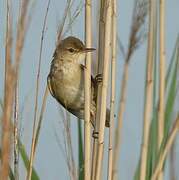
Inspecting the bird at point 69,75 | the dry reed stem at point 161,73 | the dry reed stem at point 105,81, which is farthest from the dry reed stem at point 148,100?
the bird at point 69,75

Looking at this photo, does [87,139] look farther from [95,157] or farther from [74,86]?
[74,86]

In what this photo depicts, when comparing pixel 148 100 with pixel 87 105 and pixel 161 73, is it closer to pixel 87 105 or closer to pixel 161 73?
pixel 161 73

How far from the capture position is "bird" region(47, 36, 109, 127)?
2.55 meters

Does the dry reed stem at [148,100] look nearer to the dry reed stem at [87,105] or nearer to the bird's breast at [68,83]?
the dry reed stem at [87,105]

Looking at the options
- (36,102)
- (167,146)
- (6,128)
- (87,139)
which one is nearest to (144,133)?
(167,146)

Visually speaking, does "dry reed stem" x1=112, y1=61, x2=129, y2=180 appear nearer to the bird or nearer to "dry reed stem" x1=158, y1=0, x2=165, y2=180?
"dry reed stem" x1=158, y1=0, x2=165, y2=180

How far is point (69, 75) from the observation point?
8.44 ft

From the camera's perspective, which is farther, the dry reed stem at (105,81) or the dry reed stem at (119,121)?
the dry reed stem at (105,81)

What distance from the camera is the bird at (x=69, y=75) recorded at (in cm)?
255

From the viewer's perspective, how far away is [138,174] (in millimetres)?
1397

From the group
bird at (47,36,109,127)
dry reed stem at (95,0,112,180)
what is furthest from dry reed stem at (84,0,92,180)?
bird at (47,36,109,127)

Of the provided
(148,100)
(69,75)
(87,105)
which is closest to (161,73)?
(148,100)

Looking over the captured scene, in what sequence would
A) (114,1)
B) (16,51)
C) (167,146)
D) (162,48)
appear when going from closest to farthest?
(16,51)
(167,146)
(162,48)
(114,1)

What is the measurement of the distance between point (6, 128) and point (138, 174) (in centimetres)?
66
